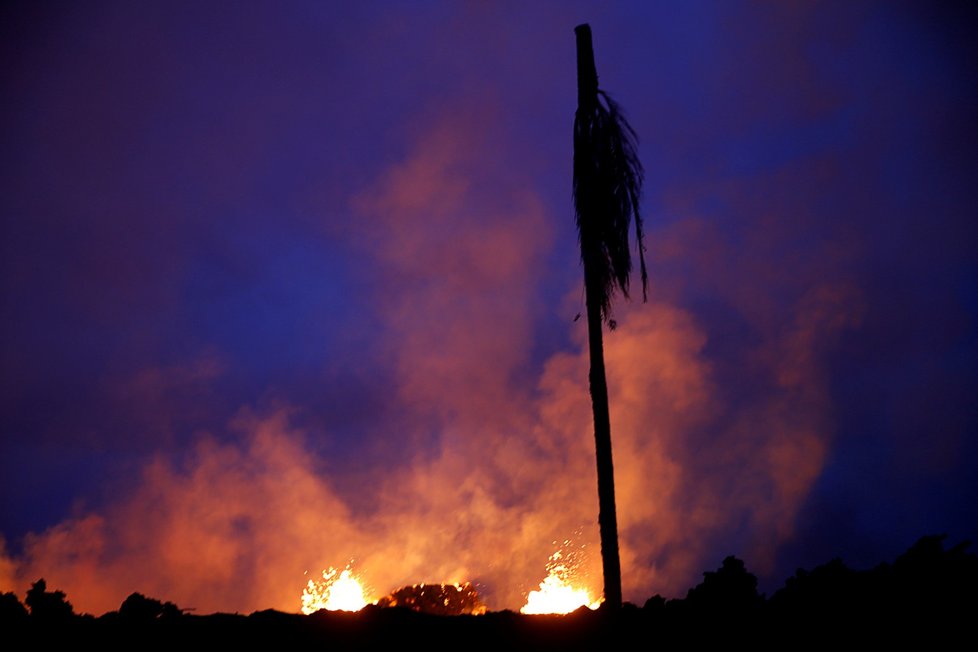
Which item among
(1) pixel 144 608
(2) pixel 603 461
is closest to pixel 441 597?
(2) pixel 603 461

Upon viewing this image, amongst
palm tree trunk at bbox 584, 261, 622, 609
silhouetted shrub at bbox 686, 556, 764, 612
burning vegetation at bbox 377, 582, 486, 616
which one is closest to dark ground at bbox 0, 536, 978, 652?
silhouetted shrub at bbox 686, 556, 764, 612

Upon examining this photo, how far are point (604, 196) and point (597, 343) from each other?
2.67 m

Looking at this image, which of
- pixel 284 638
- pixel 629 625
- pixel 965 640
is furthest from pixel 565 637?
pixel 965 640

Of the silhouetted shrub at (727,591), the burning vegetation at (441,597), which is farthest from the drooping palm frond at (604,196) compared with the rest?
the burning vegetation at (441,597)

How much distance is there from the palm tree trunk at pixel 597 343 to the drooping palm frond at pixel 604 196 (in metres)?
0.02

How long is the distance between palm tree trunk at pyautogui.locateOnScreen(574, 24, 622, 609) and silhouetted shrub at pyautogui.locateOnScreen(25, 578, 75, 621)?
7362 mm

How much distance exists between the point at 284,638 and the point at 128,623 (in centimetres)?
182

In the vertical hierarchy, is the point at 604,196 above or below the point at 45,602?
above

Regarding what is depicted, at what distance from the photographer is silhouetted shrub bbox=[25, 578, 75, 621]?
8500mm

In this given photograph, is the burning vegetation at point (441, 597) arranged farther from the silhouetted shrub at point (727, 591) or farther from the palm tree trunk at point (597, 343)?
the silhouetted shrub at point (727, 591)

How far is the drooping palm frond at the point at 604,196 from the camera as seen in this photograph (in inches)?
467

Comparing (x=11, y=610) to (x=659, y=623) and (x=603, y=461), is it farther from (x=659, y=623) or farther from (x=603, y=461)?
(x=603, y=461)

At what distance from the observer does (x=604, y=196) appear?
12.0m

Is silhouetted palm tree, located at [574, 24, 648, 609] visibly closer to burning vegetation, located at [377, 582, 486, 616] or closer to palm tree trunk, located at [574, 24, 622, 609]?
palm tree trunk, located at [574, 24, 622, 609]
